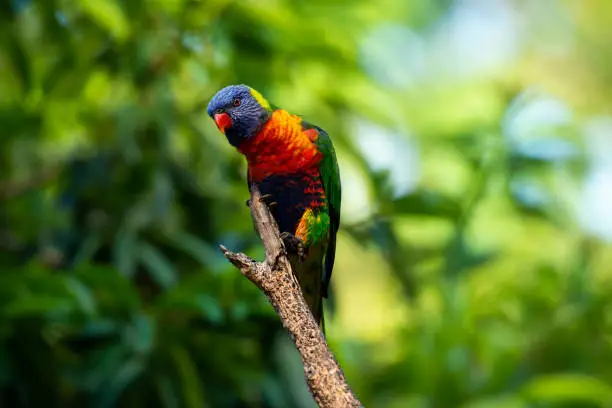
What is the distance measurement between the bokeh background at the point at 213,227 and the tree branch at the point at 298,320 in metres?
1.09

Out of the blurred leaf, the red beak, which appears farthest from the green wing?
the blurred leaf

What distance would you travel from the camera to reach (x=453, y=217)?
3.44 meters

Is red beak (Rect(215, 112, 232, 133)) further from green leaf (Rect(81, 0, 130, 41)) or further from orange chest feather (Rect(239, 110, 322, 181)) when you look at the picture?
green leaf (Rect(81, 0, 130, 41))

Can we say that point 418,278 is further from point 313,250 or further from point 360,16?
point 313,250

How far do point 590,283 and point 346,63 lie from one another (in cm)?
160

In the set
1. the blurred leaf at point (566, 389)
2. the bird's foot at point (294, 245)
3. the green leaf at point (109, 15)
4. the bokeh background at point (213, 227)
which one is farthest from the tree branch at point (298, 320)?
the blurred leaf at point (566, 389)

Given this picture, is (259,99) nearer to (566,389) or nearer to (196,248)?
(196,248)

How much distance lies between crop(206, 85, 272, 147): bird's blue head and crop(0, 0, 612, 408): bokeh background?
2.66ft

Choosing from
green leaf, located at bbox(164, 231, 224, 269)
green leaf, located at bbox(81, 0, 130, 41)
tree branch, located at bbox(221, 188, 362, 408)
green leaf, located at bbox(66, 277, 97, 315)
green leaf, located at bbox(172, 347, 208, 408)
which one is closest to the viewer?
tree branch, located at bbox(221, 188, 362, 408)

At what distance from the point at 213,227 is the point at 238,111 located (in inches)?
55.0

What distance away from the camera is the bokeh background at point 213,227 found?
10.5ft

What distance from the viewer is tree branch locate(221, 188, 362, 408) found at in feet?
5.63

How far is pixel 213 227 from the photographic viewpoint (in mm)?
3533

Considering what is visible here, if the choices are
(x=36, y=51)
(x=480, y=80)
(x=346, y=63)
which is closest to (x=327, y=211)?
(x=346, y=63)
